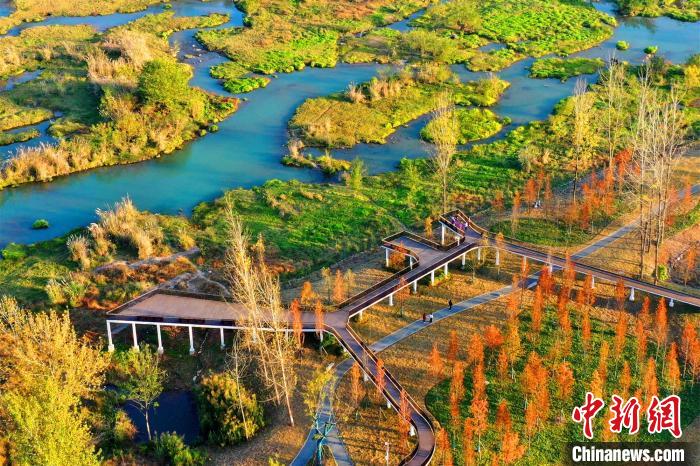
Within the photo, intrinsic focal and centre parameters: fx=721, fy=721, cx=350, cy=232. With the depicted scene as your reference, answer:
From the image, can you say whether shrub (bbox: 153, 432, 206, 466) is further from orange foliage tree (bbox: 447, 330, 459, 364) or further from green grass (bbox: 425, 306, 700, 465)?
orange foliage tree (bbox: 447, 330, 459, 364)

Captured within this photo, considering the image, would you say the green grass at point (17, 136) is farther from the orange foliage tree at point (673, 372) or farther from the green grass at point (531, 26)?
the orange foliage tree at point (673, 372)

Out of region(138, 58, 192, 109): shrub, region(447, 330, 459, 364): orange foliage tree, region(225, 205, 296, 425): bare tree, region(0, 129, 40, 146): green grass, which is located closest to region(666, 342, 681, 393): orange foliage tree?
region(447, 330, 459, 364): orange foliage tree

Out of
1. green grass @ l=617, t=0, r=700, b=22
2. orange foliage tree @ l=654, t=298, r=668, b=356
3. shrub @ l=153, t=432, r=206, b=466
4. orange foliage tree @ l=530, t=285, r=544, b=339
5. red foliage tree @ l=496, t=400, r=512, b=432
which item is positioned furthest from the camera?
green grass @ l=617, t=0, r=700, b=22

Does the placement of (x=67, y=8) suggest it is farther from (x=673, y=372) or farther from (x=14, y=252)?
(x=673, y=372)

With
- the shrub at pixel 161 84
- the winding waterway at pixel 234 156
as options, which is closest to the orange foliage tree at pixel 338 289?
the winding waterway at pixel 234 156

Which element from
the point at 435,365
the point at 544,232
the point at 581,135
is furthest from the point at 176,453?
the point at 581,135

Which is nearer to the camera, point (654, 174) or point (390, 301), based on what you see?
point (654, 174)

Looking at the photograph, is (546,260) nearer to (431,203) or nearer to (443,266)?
(443,266)
